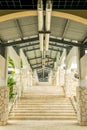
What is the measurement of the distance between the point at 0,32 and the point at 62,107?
672 centimetres

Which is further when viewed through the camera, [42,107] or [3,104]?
[42,107]

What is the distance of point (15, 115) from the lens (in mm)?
12289

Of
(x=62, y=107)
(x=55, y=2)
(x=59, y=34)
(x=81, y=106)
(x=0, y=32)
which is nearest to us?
(x=55, y=2)

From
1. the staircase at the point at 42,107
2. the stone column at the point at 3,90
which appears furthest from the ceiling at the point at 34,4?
the staircase at the point at 42,107

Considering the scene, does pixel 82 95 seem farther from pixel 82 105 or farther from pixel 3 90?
pixel 3 90

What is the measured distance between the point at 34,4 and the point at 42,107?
907 cm

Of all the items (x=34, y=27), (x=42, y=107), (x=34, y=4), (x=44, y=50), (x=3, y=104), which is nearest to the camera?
(x=34, y=4)

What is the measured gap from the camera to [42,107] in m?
13.9

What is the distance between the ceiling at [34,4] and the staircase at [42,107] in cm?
734

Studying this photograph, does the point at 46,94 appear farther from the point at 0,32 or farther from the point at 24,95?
the point at 0,32

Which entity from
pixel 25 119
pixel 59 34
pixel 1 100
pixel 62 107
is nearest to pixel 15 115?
pixel 25 119

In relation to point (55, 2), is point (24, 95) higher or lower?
lower

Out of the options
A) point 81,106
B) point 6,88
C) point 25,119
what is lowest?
point 25,119

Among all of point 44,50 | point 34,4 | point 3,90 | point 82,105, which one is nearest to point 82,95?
point 82,105
